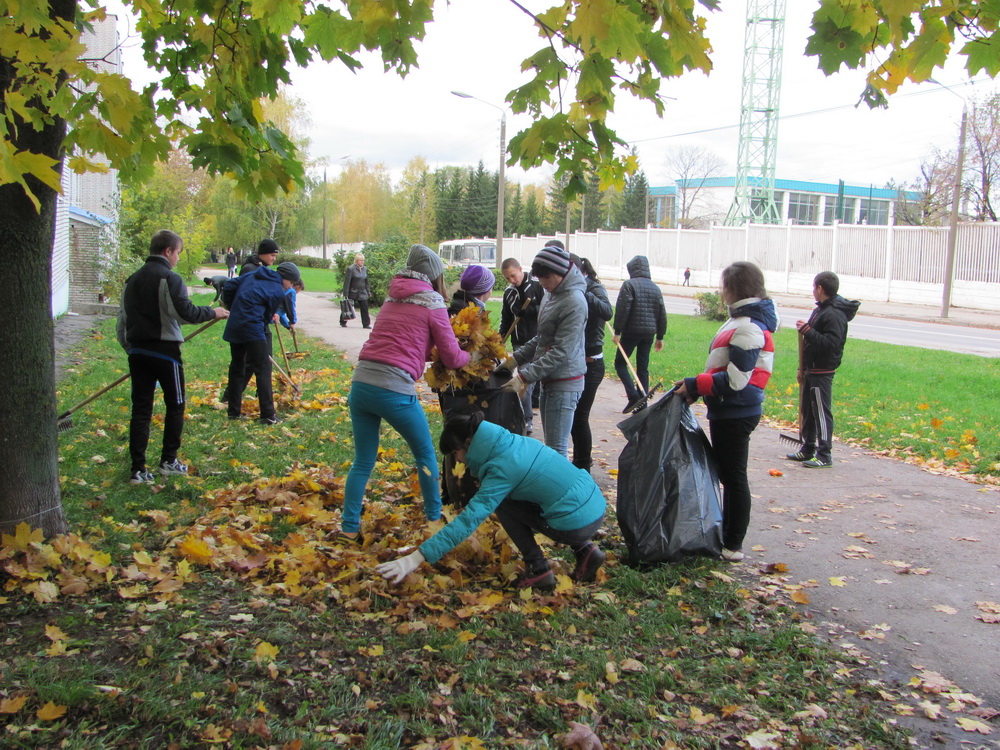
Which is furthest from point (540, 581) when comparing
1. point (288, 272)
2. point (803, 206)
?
point (803, 206)

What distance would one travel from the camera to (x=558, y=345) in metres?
5.27

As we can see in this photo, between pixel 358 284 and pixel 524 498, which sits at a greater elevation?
pixel 358 284

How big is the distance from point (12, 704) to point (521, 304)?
5.10 m

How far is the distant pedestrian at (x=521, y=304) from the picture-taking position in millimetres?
7102

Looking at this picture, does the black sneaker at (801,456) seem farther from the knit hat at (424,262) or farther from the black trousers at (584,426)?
→ the knit hat at (424,262)

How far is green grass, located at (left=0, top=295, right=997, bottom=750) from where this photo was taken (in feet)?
9.57

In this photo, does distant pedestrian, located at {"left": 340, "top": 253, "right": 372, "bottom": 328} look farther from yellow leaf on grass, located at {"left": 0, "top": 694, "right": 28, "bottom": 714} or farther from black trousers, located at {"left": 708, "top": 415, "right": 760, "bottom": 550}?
yellow leaf on grass, located at {"left": 0, "top": 694, "right": 28, "bottom": 714}

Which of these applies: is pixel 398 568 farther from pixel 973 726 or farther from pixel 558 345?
pixel 973 726

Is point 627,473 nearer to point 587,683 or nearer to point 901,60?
point 587,683

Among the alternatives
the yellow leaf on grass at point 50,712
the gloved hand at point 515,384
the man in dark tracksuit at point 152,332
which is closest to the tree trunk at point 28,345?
the man in dark tracksuit at point 152,332

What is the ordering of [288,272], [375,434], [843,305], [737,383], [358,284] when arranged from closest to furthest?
[737,383]
[375,434]
[843,305]
[288,272]
[358,284]

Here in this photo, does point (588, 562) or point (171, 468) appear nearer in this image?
point (588, 562)

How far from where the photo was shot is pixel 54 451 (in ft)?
13.9

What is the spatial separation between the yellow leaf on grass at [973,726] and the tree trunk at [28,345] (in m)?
4.35
